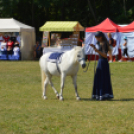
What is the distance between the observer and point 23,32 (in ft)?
86.1

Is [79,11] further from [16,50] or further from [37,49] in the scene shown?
[16,50]

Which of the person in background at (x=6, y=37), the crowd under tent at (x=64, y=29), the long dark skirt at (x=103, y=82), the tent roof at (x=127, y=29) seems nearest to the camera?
the long dark skirt at (x=103, y=82)

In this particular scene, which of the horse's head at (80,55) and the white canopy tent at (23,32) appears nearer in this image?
the horse's head at (80,55)

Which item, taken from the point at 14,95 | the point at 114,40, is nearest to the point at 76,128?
the point at 14,95

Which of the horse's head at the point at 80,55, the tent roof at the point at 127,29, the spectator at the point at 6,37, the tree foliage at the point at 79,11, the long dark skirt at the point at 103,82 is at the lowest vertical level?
the long dark skirt at the point at 103,82

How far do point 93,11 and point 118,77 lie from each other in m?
24.3

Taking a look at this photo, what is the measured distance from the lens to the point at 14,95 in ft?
34.1

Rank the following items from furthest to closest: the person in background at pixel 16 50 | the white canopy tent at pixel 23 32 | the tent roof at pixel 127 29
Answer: the person in background at pixel 16 50, the white canopy tent at pixel 23 32, the tent roof at pixel 127 29

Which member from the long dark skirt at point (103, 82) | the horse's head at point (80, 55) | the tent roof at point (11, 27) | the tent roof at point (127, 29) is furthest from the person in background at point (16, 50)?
the horse's head at point (80, 55)

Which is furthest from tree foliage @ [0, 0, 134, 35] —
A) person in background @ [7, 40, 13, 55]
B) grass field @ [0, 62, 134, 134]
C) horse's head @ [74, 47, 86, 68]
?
horse's head @ [74, 47, 86, 68]

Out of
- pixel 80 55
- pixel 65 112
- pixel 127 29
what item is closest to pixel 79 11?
pixel 127 29

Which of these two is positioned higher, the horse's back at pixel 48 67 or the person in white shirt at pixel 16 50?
Result: the horse's back at pixel 48 67

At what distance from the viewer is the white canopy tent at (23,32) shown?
1011 inches

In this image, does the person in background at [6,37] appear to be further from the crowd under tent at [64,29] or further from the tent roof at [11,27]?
the crowd under tent at [64,29]
